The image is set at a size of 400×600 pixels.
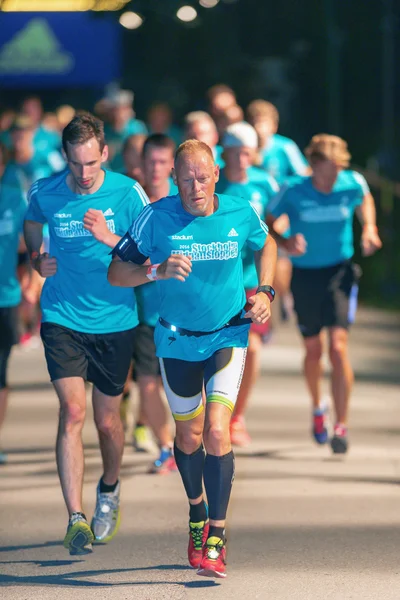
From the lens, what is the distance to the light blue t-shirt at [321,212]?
10492 millimetres

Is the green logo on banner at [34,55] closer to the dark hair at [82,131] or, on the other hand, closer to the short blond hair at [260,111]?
the short blond hair at [260,111]

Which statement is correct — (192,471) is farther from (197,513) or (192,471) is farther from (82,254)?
(82,254)

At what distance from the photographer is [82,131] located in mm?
7770

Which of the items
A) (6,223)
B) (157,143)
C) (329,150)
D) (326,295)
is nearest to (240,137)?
(329,150)

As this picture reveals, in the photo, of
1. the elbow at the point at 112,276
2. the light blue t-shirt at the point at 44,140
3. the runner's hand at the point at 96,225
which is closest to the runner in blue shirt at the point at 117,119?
the light blue t-shirt at the point at 44,140

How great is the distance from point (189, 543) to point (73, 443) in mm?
764

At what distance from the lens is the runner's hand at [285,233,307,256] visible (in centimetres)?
967

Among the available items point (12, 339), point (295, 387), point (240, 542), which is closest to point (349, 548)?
point (240, 542)

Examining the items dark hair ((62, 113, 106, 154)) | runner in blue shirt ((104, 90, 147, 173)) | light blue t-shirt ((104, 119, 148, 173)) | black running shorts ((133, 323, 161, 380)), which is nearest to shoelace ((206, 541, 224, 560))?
dark hair ((62, 113, 106, 154))

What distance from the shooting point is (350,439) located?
1098 cm

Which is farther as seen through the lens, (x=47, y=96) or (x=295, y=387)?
(x=47, y=96)

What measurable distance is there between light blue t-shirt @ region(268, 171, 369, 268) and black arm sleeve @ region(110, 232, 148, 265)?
3303mm

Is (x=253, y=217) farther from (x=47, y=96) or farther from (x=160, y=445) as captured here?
(x=47, y=96)

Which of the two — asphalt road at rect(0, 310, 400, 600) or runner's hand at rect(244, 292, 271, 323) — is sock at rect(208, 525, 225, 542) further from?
runner's hand at rect(244, 292, 271, 323)
